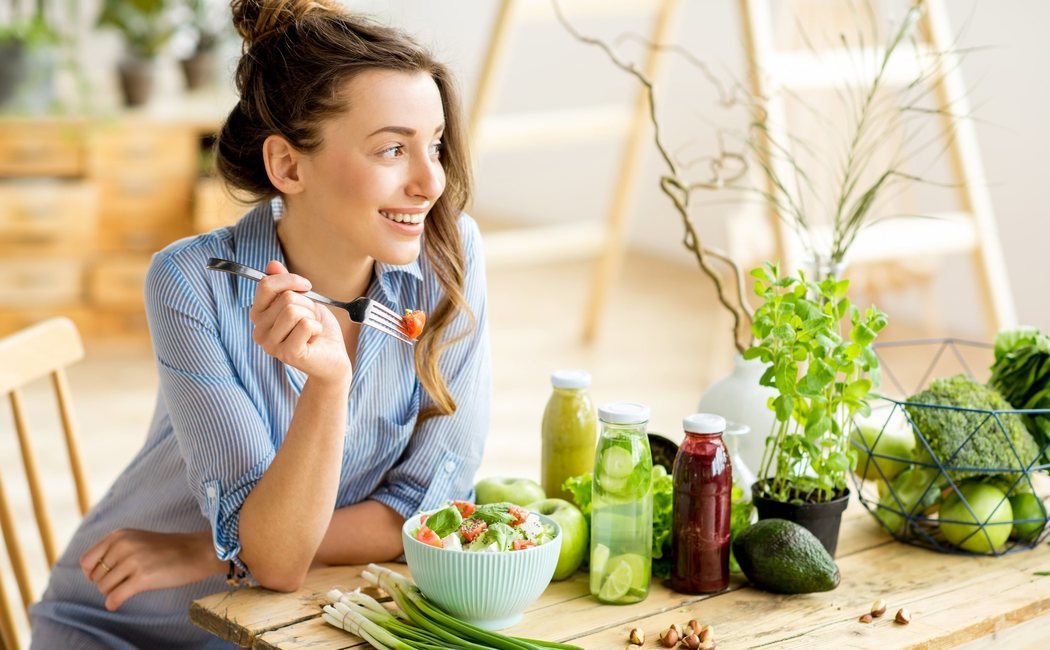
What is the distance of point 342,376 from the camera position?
1.39 metres

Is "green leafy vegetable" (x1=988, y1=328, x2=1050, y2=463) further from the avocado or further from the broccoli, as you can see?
the avocado

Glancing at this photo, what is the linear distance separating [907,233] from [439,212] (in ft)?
5.00

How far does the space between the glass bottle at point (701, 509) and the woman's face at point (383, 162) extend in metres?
0.41

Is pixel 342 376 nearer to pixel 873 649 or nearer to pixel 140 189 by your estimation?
pixel 873 649

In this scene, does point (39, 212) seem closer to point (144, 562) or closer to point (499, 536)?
point (144, 562)

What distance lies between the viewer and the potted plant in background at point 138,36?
15.6 feet

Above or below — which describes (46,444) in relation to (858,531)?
above

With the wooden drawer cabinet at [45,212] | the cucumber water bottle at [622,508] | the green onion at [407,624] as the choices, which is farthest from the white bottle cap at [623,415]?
the wooden drawer cabinet at [45,212]

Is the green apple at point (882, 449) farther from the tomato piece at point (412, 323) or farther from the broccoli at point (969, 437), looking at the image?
the tomato piece at point (412, 323)

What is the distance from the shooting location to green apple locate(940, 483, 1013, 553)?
1.49 meters

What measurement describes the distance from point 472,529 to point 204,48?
4142mm

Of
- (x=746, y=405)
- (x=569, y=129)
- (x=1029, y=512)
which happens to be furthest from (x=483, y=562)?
(x=569, y=129)

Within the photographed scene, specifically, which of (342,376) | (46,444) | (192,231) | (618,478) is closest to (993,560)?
(618,478)

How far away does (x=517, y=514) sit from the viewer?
1.34 metres
